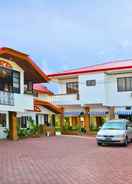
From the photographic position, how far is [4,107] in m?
27.2

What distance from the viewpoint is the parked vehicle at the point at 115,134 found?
23.6m

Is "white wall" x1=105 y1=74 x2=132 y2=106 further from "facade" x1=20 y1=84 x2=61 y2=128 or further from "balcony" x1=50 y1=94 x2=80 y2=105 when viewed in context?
"facade" x1=20 y1=84 x2=61 y2=128

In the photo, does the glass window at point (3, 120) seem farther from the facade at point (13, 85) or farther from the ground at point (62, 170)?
the ground at point (62, 170)

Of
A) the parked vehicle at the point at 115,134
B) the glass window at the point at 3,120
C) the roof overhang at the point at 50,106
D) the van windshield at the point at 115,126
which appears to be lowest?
the parked vehicle at the point at 115,134

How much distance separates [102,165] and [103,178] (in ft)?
9.85

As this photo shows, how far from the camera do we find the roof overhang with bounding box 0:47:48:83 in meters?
27.5

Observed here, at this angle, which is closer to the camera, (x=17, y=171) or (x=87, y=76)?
(x=17, y=171)

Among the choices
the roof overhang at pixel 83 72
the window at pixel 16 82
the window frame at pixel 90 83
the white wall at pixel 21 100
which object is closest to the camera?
the white wall at pixel 21 100

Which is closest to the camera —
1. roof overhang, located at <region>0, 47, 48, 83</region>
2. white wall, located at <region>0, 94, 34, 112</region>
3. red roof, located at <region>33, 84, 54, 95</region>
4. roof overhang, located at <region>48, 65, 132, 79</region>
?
roof overhang, located at <region>0, 47, 48, 83</region>

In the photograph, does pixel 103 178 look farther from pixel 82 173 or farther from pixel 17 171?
→ pixel 17 171

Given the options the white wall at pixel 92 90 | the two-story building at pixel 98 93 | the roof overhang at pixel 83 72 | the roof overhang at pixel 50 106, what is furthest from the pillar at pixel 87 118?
the roof overhang at pixel 83 72

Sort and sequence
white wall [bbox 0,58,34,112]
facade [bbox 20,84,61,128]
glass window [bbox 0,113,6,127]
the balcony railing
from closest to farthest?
the balcony railing < white wall [bbox 0,58,34,112] < glass window [bbox 0,113,6,127] < facade [bbox 20,84,61,128]

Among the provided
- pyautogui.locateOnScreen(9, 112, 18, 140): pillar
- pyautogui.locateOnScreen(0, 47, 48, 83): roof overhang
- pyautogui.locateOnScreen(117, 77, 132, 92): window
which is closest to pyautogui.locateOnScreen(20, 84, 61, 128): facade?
pyautogui.locateOnScreen(0, 47, 48, 83): roof overhang

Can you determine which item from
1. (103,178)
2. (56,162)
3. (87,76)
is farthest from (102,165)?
(87,76)
